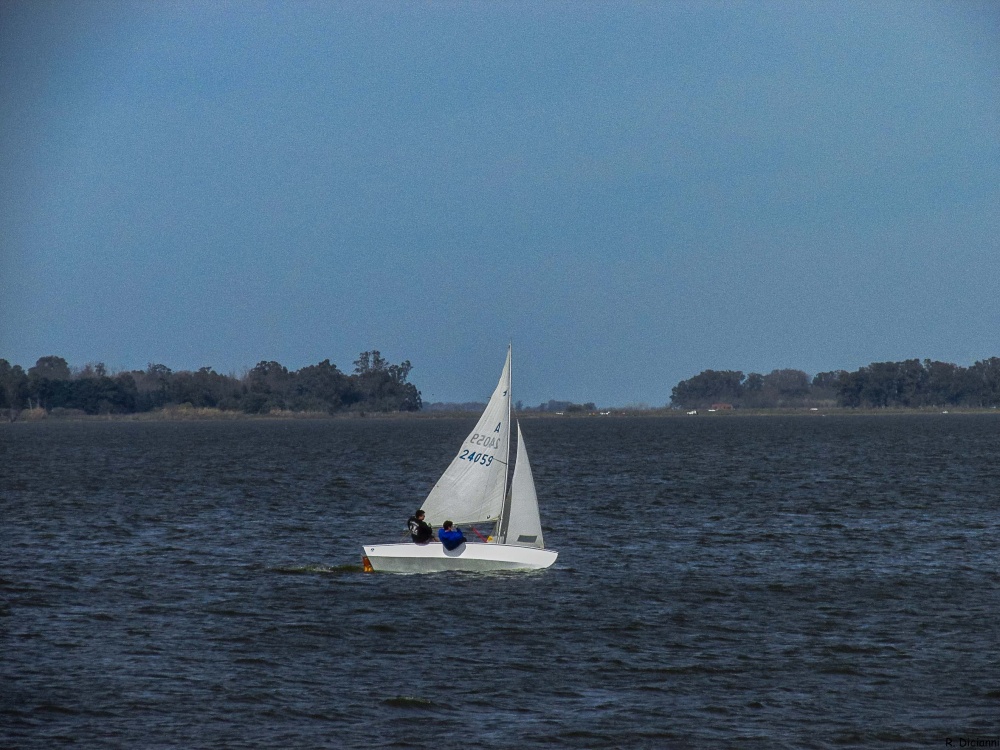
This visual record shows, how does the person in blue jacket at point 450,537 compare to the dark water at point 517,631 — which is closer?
the dark water at point 517,631

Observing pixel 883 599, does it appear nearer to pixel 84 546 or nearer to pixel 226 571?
pixel 226 571

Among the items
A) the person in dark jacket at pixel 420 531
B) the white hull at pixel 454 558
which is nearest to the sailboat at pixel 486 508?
the white hull at pixel 454 558

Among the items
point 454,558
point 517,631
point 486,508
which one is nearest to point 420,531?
point 454,558

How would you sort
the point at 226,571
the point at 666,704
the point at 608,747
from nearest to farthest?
the point at 608,747, the point at 666,704, the point at 226,571

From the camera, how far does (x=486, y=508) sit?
35469mm

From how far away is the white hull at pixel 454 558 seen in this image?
1351 inches

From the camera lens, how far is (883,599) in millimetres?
30719

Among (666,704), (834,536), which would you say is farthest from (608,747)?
(834,536)

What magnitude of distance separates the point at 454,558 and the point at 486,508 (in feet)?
6.22

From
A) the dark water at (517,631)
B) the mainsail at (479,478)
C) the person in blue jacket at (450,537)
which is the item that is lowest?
the dark water at (517,631)

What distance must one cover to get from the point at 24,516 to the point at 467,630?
32.9 m

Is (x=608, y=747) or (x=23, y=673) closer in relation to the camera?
(x=608, y=747)

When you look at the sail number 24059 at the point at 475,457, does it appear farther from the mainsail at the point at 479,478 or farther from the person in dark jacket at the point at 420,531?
the person in dark jacket at the point at 420,531

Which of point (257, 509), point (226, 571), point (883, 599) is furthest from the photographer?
point (257, 509)
